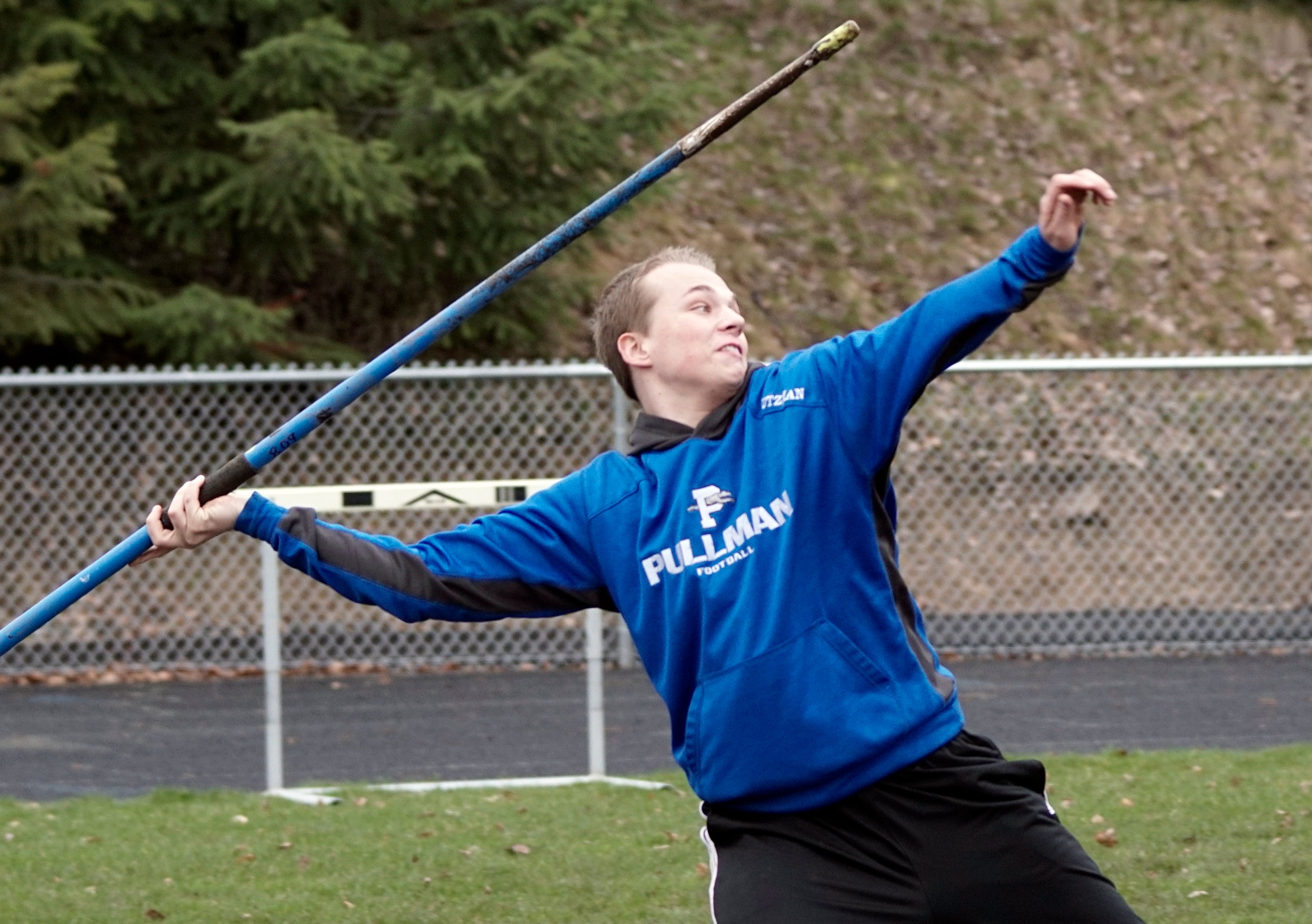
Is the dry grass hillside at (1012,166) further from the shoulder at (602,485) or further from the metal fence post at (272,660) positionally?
the shoulder at (602,485)

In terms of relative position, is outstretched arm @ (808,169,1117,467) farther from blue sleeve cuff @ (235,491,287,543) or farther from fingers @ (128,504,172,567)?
fingers @ (128,504,172,567)

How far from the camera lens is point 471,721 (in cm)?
862

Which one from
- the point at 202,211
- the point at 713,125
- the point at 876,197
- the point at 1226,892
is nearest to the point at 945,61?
the point at 876,197

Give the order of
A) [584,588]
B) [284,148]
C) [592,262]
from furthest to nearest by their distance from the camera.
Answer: [592,262] → [284,148] → [584,588]

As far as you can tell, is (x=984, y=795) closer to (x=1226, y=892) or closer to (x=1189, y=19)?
(x=1226, y=892)

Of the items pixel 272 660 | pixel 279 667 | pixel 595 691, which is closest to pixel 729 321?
pixel 595 691

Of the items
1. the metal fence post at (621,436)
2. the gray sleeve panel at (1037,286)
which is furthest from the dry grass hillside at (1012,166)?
the gray sleeve panel at (1037,286)

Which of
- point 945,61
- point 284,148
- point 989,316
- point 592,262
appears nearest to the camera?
point 989,316

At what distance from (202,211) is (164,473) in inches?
68.2

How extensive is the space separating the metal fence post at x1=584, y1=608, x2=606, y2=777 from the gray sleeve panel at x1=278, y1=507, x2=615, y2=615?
348 centimetres

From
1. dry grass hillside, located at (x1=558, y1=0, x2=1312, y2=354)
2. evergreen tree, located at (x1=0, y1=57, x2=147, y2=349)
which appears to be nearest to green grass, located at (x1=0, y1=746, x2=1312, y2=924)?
evergreen tree, located at (x1=0, y1=57, x2=147, y2=349)

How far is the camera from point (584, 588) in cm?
318

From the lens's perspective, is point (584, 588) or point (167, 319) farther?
point (167, 319)

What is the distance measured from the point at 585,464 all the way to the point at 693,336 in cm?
663
